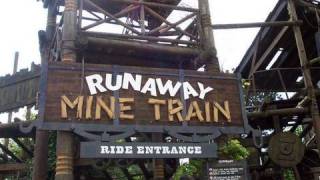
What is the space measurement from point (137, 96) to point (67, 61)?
180 cm

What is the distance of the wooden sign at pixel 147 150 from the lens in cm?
812

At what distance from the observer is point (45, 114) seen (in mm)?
8227

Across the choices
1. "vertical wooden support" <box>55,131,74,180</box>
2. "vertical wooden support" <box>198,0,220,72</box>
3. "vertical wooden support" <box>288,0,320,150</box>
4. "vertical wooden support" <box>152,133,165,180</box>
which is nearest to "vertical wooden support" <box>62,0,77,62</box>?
"vertical wooden support" <box>55,131,74,180</box>

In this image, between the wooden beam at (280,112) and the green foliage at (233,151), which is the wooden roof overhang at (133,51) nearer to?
the green foliage at (233,151)

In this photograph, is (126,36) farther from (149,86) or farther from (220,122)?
(220,122)

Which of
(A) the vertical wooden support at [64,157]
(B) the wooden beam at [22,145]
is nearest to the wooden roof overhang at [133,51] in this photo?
(A) the vertical wooden support at [64,157]

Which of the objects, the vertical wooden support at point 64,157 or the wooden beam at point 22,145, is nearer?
the vertical wooden support at point 64,157

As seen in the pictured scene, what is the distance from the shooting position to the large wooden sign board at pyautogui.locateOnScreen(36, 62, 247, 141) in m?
8.45

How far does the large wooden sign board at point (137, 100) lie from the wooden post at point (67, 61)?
1.31ft

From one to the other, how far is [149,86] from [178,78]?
0.78 m

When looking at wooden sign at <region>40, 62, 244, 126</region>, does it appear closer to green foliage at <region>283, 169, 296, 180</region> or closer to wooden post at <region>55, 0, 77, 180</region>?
wooden post at <region>55, 0, 77, 180</region>

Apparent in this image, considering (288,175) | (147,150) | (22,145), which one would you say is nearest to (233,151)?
(147,150)

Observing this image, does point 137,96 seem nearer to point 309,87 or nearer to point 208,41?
point 208,41

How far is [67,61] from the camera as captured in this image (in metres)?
9.16
